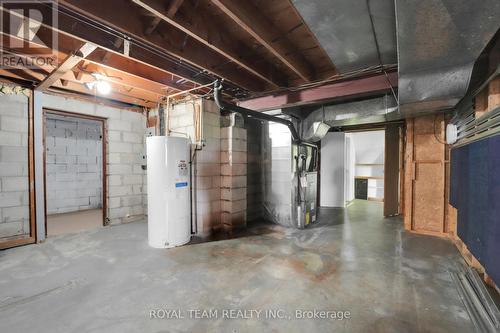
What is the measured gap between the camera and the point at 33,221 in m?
3.20

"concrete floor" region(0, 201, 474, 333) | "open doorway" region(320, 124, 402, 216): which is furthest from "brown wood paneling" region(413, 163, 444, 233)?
"open doorway" region(320, 124, 402, 216)

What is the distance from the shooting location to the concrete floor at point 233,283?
162 centimetres

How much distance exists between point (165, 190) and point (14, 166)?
7.14ft

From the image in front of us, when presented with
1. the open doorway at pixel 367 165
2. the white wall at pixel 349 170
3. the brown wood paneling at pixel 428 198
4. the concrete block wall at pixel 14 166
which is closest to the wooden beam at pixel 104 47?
the concrete block wall at pixel 14 166

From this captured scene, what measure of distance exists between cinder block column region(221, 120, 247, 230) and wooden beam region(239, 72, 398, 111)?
595mm

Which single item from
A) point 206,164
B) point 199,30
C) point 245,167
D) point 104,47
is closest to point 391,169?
point 245,167

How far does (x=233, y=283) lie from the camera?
215 cm

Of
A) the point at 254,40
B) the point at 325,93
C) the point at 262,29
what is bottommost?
the point at 325,93

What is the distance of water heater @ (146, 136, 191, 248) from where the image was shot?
2975 mm

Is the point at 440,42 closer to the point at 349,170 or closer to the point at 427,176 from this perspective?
the point at 427,176

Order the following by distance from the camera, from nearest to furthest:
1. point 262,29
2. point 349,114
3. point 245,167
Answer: point 262,29
point 349,114
point 245,167

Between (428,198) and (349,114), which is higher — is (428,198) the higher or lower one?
the lower one

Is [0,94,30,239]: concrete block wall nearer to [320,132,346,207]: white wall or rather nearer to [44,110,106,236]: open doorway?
[44,110,106,236]: open doorway

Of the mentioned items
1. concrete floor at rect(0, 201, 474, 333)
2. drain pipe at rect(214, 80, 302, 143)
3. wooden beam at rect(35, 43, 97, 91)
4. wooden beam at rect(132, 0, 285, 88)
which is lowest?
concrete floor at rect(0, 201, 474, 333)
